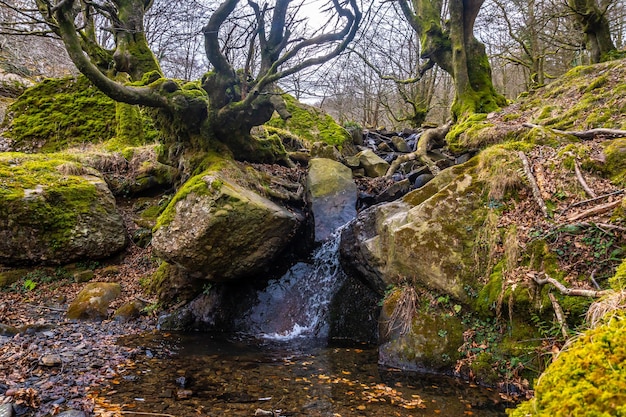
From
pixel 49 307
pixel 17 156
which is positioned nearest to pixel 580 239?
pixel 49 307

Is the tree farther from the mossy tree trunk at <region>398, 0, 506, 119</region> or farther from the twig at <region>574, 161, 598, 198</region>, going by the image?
the mossy tree trunk at <region>398, 0, 506, 119</region>

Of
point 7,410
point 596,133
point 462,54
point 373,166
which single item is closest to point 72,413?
point 7,410

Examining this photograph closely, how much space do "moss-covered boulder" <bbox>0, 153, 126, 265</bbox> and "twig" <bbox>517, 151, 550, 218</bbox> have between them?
8369 mm

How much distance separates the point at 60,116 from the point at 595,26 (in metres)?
17.3

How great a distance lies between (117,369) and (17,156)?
7385mm

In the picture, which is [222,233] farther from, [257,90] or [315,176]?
[315,176]

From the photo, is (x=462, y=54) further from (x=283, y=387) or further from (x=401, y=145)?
(x=283, y=387)

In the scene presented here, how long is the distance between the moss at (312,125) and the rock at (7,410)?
11.8 metres

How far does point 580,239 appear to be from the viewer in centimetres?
426

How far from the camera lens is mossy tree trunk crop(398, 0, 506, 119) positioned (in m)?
10.4

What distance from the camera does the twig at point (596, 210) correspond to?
423cm

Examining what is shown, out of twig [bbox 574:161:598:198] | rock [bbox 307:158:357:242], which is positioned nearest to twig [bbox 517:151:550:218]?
twig [bbox 574:161:598:198]

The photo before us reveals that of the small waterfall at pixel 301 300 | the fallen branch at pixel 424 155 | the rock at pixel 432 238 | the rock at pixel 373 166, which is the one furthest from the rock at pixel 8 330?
the rock at pixel 373 166

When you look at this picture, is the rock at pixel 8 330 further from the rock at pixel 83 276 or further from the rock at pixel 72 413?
the rock at pixel 72 413
